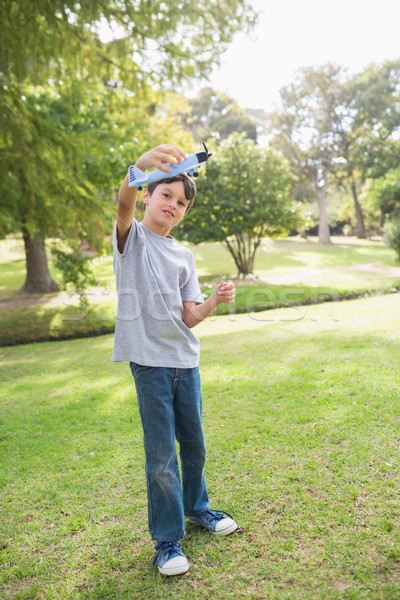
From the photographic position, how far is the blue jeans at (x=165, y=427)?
2.13 metres

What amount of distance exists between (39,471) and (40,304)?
8.57 metres

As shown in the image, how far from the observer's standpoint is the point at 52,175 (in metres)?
7.20

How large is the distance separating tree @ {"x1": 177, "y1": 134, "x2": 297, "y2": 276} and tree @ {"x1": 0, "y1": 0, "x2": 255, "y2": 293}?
20.7 feet

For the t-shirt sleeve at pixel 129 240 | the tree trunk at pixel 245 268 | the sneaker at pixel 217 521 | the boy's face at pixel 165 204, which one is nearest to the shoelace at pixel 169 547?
the sneaker at pixel 217 521

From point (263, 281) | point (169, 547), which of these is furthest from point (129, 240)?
point (263, 281)

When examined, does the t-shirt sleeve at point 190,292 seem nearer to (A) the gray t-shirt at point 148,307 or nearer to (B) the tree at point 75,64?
(A) the gray t-shirt at point 148,307

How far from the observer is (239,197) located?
48.7 ft

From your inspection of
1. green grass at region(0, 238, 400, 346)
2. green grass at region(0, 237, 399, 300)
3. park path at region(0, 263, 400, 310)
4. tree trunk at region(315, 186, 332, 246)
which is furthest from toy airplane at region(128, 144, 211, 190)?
tree trunk at region(315, 186, 332, 246)

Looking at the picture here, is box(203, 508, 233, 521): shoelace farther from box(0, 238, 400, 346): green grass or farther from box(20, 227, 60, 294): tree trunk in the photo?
box(20, 227, 60, 294): tree trunk

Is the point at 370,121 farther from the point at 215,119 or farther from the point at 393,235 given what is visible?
the point at 393,235

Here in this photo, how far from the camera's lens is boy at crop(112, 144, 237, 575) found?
212 cm

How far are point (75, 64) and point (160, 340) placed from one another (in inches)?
274

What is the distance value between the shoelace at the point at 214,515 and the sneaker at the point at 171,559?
0.25 meters

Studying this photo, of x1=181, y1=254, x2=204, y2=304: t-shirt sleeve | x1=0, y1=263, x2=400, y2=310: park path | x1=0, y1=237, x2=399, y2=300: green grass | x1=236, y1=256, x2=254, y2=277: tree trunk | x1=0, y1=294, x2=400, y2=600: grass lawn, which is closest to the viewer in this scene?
x1=0, y1=294, x2=400, y2=600: grass lawn
